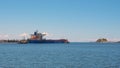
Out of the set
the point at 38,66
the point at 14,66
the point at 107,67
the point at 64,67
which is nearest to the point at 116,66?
→ the point at 107,67

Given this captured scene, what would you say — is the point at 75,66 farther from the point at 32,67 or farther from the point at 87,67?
the point at 32,67

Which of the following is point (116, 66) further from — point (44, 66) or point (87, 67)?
point (44, 66)

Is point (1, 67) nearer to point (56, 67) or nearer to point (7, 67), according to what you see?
point (7, 67)

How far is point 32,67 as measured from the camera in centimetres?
4884

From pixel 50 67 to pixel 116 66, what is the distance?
10761 millimetres

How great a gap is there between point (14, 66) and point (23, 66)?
143cm

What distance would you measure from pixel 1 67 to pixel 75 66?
38.2 ft

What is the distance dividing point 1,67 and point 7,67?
0.95m

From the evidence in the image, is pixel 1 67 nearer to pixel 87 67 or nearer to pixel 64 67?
pixel 64 67

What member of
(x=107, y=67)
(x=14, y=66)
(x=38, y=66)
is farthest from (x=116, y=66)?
(x=14, y=66)

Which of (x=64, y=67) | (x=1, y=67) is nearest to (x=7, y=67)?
(x=1, y=67)

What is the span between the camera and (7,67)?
4847 cm

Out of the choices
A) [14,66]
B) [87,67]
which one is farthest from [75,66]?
[14,66]

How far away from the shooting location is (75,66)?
50094 millimetres
